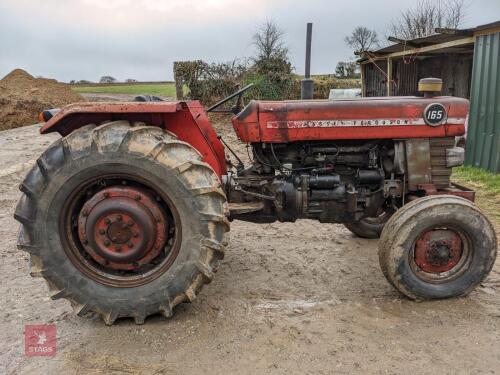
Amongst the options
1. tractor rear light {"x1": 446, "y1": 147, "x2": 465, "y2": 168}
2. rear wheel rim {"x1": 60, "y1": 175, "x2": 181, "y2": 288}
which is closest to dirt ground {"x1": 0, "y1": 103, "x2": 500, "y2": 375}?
rear wheel rim {"x1": 60, "y1": 175, "x2": 181, "y2": 288}

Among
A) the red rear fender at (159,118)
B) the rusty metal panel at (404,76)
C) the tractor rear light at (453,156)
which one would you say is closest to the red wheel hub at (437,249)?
the tractor rear light at (453,156)

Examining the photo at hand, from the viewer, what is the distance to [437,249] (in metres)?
3.33

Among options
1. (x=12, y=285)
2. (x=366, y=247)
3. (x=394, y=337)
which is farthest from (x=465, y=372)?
(x=12, y=285)

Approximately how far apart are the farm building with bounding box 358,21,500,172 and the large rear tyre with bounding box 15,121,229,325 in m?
6.50

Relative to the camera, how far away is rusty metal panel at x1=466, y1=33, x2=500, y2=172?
7863 millimetres

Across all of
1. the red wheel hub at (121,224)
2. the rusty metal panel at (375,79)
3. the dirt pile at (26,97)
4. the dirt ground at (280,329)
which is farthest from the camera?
the dirt pile at (26,97)

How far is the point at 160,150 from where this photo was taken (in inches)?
117

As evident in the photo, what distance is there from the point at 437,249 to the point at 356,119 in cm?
112

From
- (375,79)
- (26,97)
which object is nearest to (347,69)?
(375,79)

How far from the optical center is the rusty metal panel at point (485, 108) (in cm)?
786

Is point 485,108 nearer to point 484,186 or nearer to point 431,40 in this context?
point 484,186

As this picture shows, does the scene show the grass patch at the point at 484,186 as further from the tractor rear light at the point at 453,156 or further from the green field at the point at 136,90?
the green field at the point at 136,90

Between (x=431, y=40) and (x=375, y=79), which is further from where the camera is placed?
(x=375, y=79)

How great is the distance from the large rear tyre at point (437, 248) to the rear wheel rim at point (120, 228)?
4.96 ft
